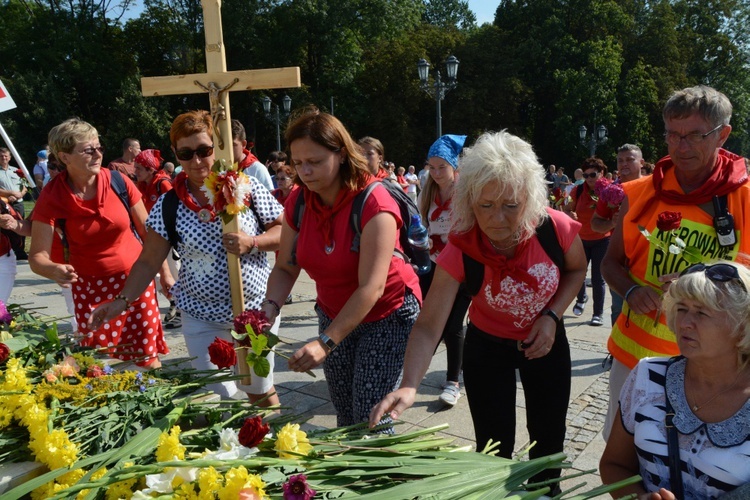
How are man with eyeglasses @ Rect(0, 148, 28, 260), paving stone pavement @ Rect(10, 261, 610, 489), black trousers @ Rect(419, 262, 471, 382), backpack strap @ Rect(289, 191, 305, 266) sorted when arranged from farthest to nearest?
man with eyeglasses @ Rect(0, 148, 28, 260)
black trousers @ Rect(419, 262, 471, 382)
paving stone pavement @ Rect(10, 261, 610, 489)
backpack strap @ Rect(289, 191, 305, 266)

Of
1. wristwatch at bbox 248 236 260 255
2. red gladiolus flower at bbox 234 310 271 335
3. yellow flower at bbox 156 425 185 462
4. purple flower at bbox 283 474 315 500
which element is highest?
wristwatch at bbox 248 236 260 255

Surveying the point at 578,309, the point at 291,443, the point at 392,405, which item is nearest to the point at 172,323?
the point at 578,309

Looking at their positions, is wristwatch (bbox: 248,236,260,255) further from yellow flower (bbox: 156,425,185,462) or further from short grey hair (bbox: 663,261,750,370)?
short grey hair (bbox: 663,261,750,370)

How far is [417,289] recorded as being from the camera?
288 centimetres

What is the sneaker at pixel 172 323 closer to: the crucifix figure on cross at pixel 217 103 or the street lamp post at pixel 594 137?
the crucifix figure on cross at pixel 217 103

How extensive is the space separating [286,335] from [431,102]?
32.2 meters

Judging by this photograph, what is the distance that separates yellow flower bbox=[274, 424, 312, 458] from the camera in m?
1.61

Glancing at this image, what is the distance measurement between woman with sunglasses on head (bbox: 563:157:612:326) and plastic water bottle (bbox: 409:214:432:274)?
356 centimetres

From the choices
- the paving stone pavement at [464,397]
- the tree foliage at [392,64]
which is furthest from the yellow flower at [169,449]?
the tree foliage at [392,64]

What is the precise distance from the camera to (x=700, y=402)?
6.15 feet

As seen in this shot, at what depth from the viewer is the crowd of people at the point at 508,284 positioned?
1.87 metres

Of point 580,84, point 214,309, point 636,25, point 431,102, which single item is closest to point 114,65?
point 431,102

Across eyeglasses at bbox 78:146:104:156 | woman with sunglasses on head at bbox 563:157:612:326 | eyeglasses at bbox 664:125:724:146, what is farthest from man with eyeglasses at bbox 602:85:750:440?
woman with sunglasses on head at bbox 563:157:612:326

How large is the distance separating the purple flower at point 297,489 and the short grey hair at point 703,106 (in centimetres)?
206
